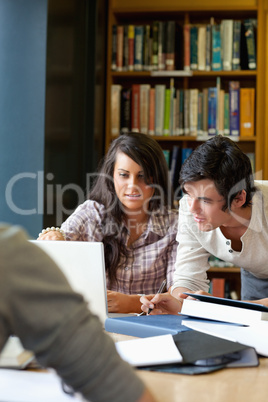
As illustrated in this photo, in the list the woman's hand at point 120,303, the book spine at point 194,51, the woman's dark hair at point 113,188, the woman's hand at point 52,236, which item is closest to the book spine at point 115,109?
the book spine at point 194,51

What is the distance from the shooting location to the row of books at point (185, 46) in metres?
3.43

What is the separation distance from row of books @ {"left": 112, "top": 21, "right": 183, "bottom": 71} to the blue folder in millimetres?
2526

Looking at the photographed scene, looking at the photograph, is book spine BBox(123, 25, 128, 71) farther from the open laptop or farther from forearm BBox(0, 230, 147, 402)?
forearm BBox(0, 230, 147, 402)

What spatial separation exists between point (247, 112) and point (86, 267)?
97.0 inches

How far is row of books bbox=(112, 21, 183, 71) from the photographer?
11.5 feet

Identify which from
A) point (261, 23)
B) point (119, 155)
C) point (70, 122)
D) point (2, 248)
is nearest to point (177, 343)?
point (2, 248)

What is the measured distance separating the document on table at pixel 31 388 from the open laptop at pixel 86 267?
1.17ft

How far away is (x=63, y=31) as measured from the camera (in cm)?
270

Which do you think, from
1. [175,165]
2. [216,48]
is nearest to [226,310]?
[175,165]

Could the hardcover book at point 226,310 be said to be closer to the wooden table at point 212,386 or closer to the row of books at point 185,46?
the wooden table at point 212,386

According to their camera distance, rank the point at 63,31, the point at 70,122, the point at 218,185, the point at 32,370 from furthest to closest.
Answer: the point at 70,122 → the point at 63,31 → the point at 218,185 → the point at 32,370

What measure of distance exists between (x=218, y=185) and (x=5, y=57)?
1246 mm

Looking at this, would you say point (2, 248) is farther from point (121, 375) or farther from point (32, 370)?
point (32, 370)

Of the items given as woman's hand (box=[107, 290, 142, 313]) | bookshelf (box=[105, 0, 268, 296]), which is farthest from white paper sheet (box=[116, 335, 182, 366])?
bookshelf (box=[105, 0, 268, 296])
